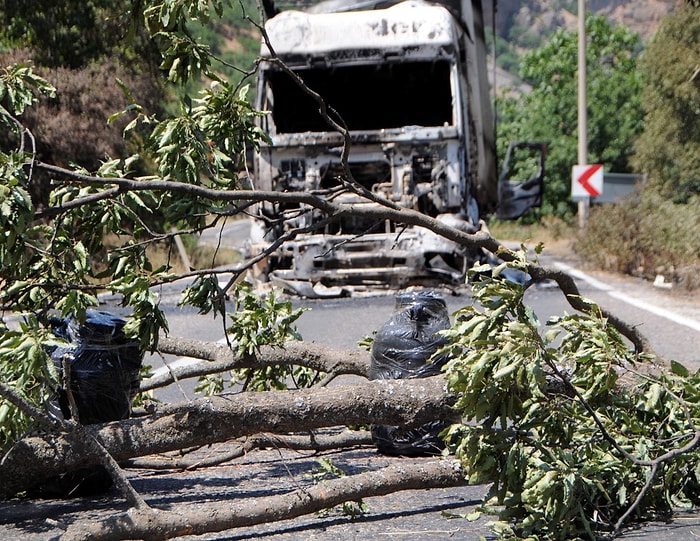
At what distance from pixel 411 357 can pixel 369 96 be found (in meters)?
10.0

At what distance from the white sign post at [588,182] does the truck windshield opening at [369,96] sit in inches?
376

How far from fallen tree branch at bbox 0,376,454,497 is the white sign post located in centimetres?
1969

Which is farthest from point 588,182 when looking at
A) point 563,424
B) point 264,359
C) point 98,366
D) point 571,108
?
point 571,108

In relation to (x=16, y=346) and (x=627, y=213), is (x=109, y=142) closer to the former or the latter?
(x=627, y=213)

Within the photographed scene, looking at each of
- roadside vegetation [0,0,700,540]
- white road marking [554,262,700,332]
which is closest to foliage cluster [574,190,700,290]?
white road marking [554,262,700,332]

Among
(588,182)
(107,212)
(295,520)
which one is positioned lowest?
(588,182)

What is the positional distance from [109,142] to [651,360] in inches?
574

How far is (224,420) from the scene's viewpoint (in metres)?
4.53

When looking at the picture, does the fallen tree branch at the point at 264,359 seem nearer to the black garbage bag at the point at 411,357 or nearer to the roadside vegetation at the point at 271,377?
the roadside vegetation at the point at 271,377

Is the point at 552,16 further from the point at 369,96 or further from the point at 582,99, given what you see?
the point at 369,96

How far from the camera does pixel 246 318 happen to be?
237 inches

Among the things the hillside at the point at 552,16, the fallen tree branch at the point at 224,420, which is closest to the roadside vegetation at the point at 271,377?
the fallen tree branch at the point at 224,420

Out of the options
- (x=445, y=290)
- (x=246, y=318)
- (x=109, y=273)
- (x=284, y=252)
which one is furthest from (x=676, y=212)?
(x=109, y=273)

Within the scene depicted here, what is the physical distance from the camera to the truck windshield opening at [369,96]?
46.5ft
